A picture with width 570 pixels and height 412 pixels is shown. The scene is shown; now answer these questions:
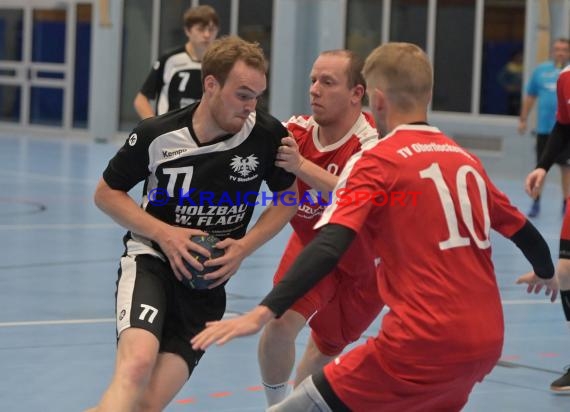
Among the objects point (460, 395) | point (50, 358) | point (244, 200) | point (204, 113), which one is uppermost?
point (204, 113)

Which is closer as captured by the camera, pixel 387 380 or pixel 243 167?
pixel 387 380

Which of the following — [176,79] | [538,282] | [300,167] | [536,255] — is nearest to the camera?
[536,255]

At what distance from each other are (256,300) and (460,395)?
4741mm

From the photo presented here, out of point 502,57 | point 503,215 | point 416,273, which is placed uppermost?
point 502,57

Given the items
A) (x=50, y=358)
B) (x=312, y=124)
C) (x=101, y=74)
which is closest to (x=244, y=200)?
(x=312, y=124)

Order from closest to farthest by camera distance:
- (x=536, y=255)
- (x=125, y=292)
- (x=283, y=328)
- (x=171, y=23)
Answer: (x=536, y=255), (x=125, y=292), (x=283, y=328), (x=171, y=23)

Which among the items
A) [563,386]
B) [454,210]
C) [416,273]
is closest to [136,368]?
[416,273]

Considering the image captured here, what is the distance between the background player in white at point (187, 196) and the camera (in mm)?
4268

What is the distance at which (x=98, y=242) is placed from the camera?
35.5ft

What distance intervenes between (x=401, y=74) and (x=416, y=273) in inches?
22.9

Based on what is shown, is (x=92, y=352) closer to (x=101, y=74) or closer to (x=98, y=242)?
(x=98, y=242)

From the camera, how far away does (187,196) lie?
4.40m

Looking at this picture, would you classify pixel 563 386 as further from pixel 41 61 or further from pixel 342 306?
pixel 41 61

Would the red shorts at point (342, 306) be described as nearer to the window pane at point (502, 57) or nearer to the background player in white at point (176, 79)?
the background player in white at point (176, 79)
